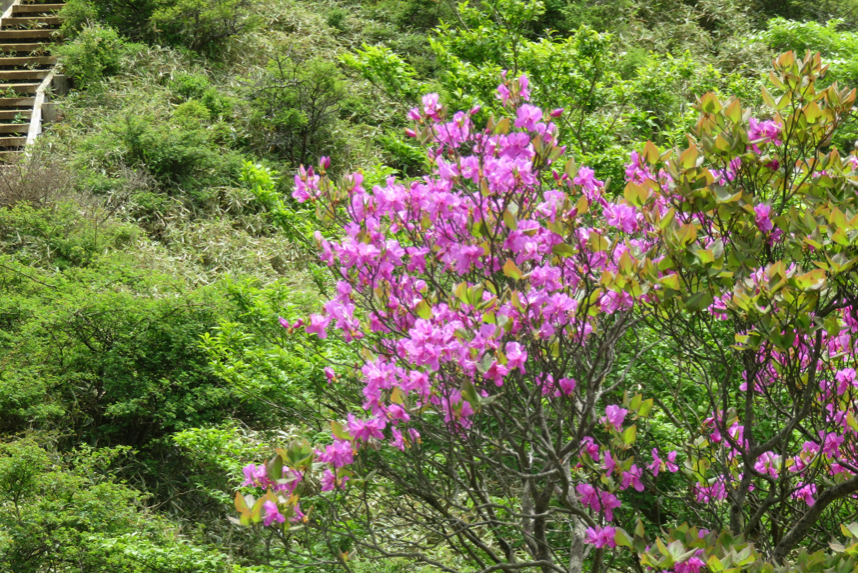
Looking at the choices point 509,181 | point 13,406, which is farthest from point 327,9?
point 509,181

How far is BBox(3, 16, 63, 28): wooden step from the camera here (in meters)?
9.54

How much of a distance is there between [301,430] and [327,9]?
7380 millimetres

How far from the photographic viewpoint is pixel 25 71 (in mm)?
8562

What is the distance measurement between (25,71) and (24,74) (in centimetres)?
4

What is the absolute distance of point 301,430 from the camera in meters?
4.35

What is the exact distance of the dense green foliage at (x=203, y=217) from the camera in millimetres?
3684

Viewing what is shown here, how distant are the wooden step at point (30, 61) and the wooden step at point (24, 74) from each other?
0.85 feet

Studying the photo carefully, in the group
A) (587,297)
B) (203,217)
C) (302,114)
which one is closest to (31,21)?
(302,114)

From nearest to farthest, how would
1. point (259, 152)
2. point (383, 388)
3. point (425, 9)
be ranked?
point (383, 388), point (259, 152), point (425, 9)

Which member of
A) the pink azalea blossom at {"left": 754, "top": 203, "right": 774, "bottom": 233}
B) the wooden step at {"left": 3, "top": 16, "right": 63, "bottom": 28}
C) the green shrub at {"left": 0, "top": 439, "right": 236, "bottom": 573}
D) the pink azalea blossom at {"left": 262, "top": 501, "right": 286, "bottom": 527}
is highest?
the pink azalea blossom at {"left": 754, "top": 203, "right": 774, "bottom": 233}

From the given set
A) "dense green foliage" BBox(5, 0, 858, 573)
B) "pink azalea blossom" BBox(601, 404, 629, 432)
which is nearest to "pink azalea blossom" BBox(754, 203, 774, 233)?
"pink azalea blossom" BBox(601, 404, 629, 432)

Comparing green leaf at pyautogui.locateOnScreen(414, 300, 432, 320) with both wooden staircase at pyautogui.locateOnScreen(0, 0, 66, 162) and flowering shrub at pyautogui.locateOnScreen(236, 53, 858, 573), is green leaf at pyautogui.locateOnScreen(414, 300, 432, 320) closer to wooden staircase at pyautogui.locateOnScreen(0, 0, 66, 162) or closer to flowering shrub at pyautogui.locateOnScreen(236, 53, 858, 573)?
flowering shrub at pyautogui.locateOnScreen(236, 53, 858, 573)

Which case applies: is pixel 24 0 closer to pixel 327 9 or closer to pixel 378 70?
pixel 327 9

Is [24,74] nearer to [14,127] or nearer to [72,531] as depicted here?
[14,127]
